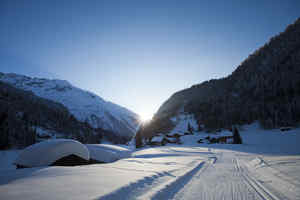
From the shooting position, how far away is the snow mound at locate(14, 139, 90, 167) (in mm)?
11367

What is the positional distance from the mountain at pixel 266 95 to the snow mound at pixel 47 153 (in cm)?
4264

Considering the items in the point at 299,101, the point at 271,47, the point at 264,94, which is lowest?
the point at 299,101

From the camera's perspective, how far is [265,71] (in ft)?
223

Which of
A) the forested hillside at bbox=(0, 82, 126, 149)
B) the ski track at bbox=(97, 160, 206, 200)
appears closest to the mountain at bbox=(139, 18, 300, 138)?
the ski track at bbox=(97, 160, 206, 200)

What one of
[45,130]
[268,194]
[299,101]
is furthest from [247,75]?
[45,130]

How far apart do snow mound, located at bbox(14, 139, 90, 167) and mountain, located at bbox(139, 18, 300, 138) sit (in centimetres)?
4264

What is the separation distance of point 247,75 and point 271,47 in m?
18.0

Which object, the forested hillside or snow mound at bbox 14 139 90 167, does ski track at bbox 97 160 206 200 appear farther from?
the forested hillside

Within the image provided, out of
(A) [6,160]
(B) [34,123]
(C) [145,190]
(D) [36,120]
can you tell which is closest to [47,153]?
(C) [145,190]

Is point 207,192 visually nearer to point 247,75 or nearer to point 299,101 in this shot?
point 299,101

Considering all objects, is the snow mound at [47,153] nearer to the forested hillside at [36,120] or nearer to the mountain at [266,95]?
the mountain at [266,95]

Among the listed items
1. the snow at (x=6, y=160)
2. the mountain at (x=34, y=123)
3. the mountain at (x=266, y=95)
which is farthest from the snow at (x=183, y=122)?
the snow at (x=6, y=160)

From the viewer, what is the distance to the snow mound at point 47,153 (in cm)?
1137

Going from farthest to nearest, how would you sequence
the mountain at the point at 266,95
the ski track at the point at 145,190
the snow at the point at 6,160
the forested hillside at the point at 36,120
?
the forested hillside at the point at 36,120 → the mountain at the point at 266,95 → the snow at the point at 6,160 → the ski track at the point at 145,190
